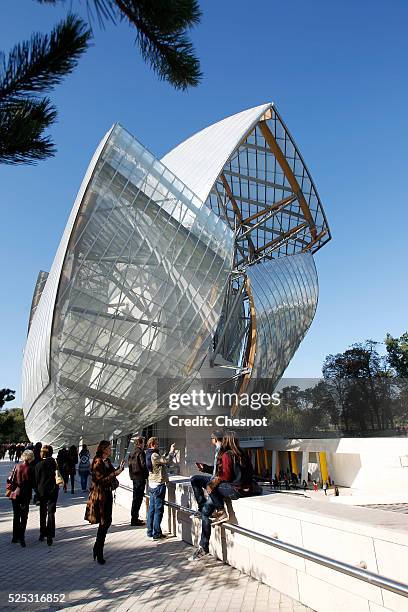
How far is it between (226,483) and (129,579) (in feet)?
5.71

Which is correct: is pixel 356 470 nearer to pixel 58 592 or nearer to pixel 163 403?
pixel 163 403

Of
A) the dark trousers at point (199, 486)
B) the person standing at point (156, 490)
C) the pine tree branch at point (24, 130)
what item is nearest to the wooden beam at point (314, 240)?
the person standing at point (156, 490)

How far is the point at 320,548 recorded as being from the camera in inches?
176

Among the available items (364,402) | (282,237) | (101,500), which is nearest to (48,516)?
(101,500)

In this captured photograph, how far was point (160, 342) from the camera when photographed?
18.0 metres

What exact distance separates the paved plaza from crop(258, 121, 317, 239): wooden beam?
90.1 ft

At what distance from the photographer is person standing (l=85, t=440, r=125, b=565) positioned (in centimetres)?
664

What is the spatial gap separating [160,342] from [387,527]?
14563 mm

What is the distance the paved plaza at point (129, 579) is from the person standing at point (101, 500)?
0.33 meters

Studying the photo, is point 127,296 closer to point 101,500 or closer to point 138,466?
point 138,466

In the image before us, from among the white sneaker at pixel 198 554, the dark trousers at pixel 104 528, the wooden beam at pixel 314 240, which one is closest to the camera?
the white sneaker at pixel 198 554

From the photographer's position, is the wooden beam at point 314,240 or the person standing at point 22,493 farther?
the wooden beam at point 314,240

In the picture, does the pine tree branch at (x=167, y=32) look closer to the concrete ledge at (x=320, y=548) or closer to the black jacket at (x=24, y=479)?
the concrete ledge at (x=320, y=548)

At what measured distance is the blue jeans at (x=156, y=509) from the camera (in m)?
7.92
